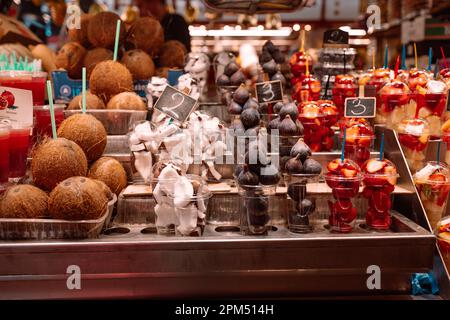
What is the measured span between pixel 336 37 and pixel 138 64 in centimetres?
108

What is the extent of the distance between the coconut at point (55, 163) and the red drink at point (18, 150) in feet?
0.41

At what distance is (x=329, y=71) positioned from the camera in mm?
2693

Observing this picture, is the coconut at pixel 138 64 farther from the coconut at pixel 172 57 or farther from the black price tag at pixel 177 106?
the black price tag at pixel 177 106

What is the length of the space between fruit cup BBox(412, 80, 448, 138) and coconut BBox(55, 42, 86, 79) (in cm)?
181

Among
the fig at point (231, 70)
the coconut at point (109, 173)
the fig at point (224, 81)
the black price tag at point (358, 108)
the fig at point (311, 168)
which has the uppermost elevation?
the fig at point (231, 70)

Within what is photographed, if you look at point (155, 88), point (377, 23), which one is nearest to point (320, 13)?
point (377, 23)

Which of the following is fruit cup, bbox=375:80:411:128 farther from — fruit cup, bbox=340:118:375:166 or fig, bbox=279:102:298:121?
fig, bbox=279:102:298:121

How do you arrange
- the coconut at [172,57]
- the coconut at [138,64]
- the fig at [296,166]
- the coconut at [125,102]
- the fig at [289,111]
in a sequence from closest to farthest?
the fig at [296,166] → the fig at [289,111] → the coconut at [125,102] → the coconut at [138,64] → the coconut at [172,57]

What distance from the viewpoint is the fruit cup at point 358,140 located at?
2.00m

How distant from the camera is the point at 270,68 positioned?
2592 mm

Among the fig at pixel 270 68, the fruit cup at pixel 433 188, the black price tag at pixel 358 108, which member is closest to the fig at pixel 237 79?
the fig at pixel 270 68
